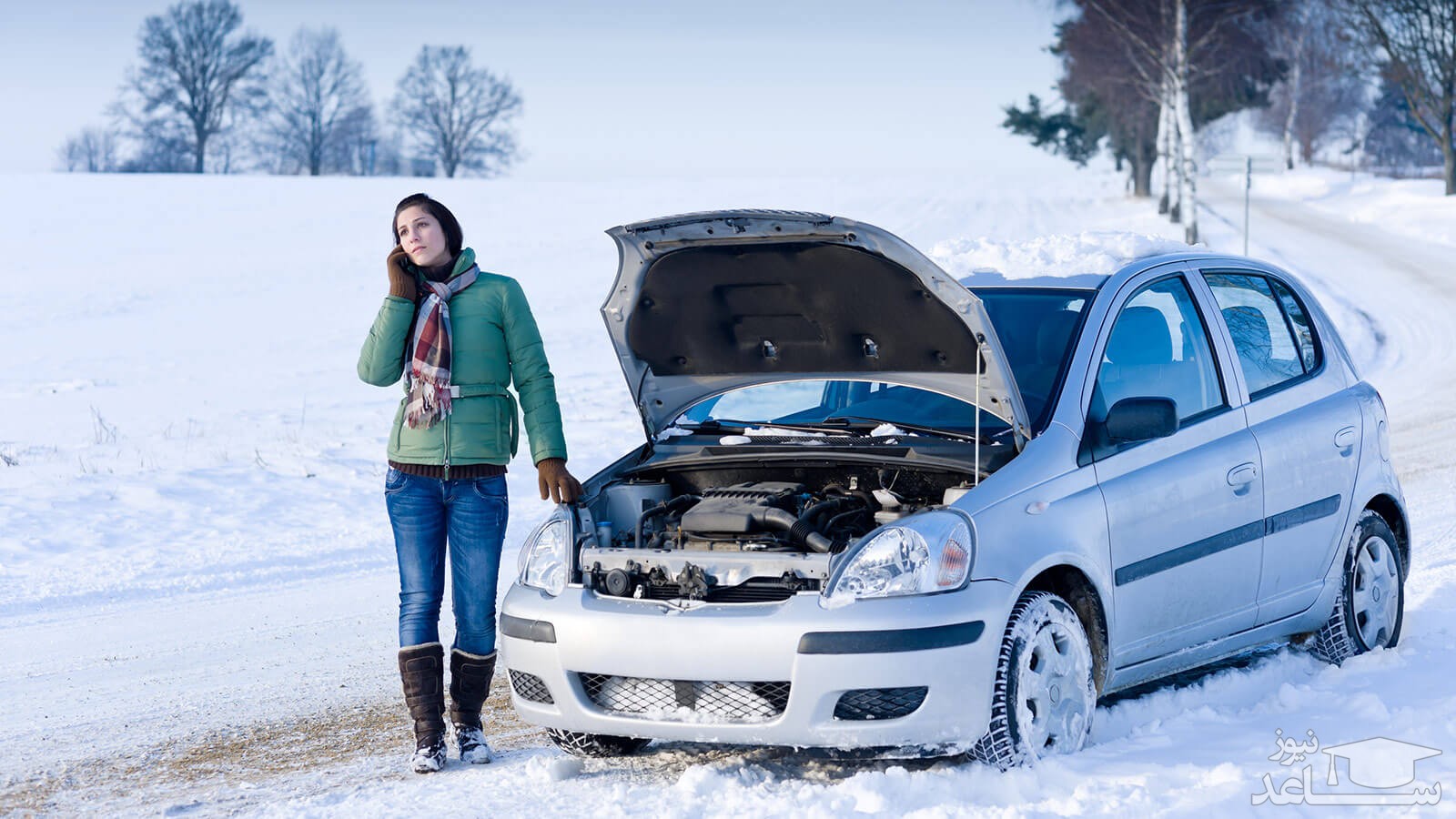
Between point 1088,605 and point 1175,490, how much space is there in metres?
0.60

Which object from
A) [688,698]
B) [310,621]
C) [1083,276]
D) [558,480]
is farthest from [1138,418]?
[310,621]

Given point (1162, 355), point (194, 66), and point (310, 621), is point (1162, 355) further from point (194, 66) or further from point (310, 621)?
point (194, 66)

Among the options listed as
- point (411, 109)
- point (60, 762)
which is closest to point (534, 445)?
point (60, 762)

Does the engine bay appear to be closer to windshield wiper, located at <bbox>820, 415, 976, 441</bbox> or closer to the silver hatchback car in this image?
the silver hatchback car

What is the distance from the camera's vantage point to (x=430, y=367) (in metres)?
5.16

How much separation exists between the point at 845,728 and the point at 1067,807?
659mm

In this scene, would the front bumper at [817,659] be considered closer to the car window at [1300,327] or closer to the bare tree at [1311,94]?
the car window at [1300,327]

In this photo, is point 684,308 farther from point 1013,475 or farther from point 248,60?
point 248,60

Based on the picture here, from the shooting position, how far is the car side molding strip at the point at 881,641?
173 inches

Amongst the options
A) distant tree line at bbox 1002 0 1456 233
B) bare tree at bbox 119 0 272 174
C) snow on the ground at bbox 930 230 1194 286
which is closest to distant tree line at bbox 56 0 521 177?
bare tree at bbox 119 0 272 174

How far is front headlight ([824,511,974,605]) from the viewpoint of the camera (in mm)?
4508

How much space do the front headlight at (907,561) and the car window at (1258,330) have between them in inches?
75.6

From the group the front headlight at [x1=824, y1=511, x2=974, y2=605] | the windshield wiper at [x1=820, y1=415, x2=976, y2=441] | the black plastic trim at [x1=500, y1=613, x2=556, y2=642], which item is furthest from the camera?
the windshield wiper at [x1=820, y1=415, x2=976, y2=441]

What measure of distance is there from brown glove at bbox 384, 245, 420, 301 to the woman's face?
0.04 meters
